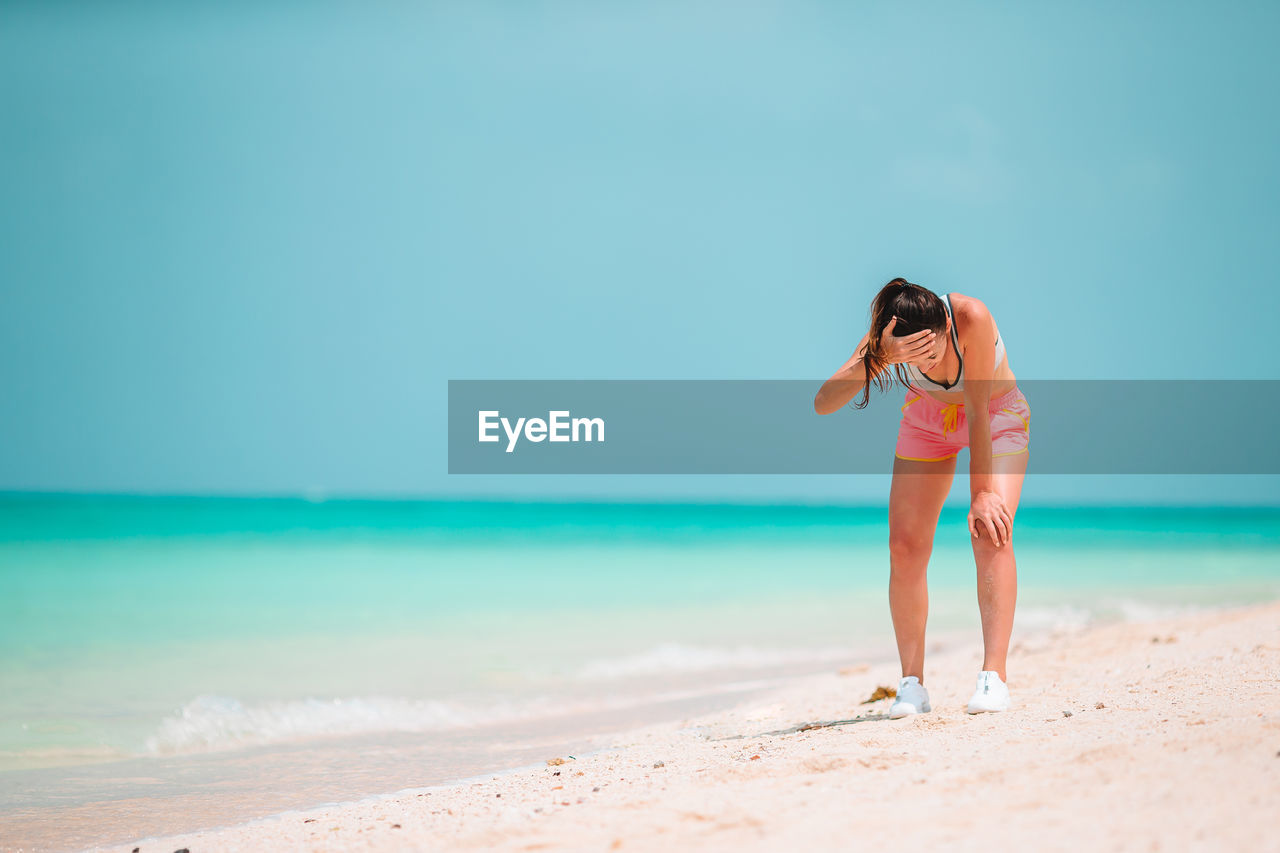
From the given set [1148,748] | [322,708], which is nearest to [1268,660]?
[1148,748]

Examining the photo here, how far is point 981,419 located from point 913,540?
0.48m

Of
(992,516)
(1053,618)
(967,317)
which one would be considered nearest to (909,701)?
(992,516)

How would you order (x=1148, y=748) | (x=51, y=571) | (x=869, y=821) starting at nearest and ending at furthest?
(x=869, y=821)
(x=1148, y=748)
(x=51, y=571)

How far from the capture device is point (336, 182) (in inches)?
848

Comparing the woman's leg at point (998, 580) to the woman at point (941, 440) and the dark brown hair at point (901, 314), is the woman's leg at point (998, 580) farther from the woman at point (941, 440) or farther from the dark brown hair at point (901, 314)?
the dark brown hair at point (901, 314)

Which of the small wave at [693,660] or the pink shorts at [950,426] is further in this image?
the small wave at [693,660]

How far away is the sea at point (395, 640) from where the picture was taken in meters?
3.26

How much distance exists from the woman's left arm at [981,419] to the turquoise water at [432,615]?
230 centimetres

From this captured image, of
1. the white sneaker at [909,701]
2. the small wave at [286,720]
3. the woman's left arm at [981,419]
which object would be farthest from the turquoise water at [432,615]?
the woman's left arm at [981,419]

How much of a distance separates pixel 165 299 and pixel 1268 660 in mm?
23162

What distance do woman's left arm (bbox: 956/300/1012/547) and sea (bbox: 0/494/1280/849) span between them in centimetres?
179

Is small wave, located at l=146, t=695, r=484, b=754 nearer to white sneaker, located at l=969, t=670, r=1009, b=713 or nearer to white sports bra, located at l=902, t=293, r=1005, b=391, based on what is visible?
white sneaker, located at l=969, t=670, r=1009, b=713

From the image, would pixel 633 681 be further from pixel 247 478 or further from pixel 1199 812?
pixel 247 478

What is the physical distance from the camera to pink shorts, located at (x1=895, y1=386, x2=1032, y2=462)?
116 inches
